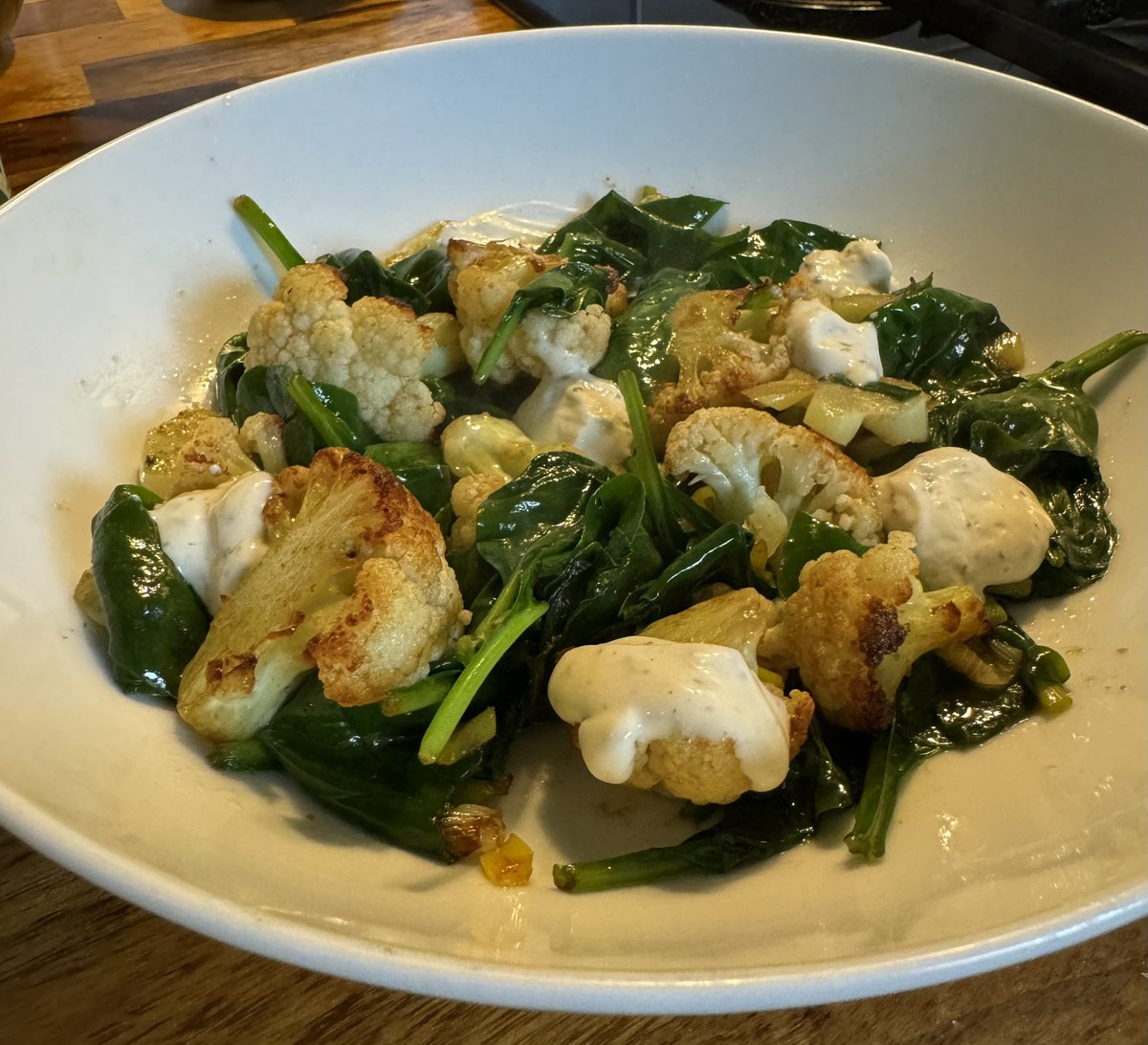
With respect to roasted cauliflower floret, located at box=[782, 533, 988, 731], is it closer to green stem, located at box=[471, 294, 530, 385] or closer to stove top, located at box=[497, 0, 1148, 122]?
green stem, located at box=[471, 294, 530, 385]

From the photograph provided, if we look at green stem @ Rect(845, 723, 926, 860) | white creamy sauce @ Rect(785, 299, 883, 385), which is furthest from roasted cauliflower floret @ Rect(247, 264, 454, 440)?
green stem @ Rect(845, 723, 926, 860)

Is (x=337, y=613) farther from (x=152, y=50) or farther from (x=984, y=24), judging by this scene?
(x=152, y=50)

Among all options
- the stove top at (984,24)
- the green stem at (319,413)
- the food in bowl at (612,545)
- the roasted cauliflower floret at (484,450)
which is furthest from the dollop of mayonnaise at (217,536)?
the stove top at (984,24)

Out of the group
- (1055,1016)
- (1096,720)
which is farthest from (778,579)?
(1055,1016)

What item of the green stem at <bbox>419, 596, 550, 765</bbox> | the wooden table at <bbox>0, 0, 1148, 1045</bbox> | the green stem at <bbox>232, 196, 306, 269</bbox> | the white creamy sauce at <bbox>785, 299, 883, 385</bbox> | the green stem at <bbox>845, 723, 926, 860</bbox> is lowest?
the wooden table at <bbox>0, 0, 1148, 1045</bbox>

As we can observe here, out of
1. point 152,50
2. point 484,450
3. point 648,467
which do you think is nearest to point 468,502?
point 484,450

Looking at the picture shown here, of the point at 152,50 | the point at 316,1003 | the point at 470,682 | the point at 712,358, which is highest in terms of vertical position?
the point at 152,50
